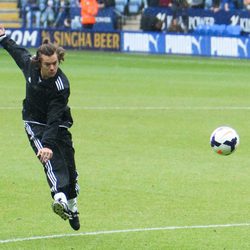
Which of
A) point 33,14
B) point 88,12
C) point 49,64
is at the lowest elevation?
point 33,14

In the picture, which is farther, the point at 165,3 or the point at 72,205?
the point at 165,3

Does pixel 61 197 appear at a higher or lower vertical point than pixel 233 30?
higher

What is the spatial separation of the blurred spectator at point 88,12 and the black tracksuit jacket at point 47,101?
33204 millimetres

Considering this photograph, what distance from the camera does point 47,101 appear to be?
1099 centimetres

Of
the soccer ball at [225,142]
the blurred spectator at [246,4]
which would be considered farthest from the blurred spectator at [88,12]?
the soccer ball at [225,142]

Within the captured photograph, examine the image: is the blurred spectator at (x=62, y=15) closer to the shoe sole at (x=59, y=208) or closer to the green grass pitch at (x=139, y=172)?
the green grass pitch at (x=139, y=172)

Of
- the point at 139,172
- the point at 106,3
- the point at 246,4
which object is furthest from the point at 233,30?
the point at 139,172

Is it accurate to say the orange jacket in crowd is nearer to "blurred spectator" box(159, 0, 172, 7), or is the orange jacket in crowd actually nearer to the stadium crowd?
the stadium crowd

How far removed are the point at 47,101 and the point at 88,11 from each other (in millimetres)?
33673

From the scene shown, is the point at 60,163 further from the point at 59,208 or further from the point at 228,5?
the point at 228,5

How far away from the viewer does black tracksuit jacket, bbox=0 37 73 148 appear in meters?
10.8

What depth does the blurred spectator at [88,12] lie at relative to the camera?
44.2 metres

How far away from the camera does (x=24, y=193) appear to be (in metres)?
13.7

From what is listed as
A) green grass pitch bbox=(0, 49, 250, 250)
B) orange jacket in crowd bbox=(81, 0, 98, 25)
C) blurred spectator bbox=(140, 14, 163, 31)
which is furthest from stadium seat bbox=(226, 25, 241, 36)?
green grass pitch bbox=(0, 49, 250, 250)
